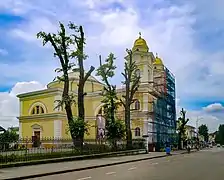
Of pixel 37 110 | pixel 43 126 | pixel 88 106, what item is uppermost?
pixel 88 106

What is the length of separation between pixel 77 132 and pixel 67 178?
16003mm

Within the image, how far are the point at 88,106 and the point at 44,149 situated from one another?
43267 mm

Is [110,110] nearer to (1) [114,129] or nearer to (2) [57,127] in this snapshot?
(1) [114,129]

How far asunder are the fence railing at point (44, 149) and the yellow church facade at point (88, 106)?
22.5 meters

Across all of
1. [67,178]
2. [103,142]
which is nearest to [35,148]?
[67,178]

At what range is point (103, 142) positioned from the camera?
37281mm

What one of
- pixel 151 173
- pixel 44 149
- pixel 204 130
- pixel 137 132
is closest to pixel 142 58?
Result: pixel 137 132

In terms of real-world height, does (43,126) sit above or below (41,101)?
below

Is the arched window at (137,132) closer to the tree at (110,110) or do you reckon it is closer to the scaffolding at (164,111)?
the scaffolding at (164,111)

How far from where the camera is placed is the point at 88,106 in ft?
Answer: 229

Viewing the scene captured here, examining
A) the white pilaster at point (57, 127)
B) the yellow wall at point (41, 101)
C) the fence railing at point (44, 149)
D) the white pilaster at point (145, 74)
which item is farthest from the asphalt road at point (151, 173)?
the yellow wall at point (41, 101)

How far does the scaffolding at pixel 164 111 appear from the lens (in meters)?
61.6

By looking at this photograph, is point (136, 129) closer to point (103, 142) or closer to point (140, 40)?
point (140, 40)

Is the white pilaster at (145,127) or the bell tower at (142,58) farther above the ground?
the bell tower at (142,58)
